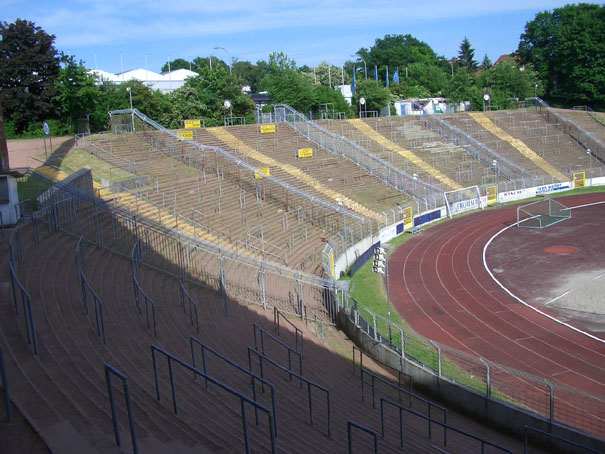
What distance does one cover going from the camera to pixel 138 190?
28188mm

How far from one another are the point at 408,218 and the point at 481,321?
57.6 ft

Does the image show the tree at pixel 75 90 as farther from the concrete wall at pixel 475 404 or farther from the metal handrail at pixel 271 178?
the concrete wall at pixel 475 404

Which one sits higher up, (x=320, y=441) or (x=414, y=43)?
(x=414, y=43)

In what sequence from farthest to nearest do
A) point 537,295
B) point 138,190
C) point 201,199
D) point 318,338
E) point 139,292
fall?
point 201,199, point 138,190, point 537,295, point 318,338, point 139,292

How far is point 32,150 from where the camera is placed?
34688 millimetres

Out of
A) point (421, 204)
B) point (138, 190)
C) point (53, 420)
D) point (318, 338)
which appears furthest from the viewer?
point (421, 204)

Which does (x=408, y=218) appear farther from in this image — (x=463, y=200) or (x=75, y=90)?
(x=75, y=90)

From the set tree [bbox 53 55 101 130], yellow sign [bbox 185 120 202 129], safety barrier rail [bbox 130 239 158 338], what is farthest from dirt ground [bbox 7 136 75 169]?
safety barrier rail [bbox 130 239 158 338]

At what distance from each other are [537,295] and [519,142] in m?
38.3

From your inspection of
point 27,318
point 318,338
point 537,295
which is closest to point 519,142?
point 537,295

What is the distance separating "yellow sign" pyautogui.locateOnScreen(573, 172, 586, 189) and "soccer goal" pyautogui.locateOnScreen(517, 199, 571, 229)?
1124 centimetres

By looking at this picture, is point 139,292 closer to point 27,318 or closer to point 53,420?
point 27,318

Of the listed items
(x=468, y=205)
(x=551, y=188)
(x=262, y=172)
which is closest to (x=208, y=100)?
(x=262, y=172)

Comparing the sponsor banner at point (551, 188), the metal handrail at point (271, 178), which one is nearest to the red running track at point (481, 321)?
the metal handrail at point (271, 178)
